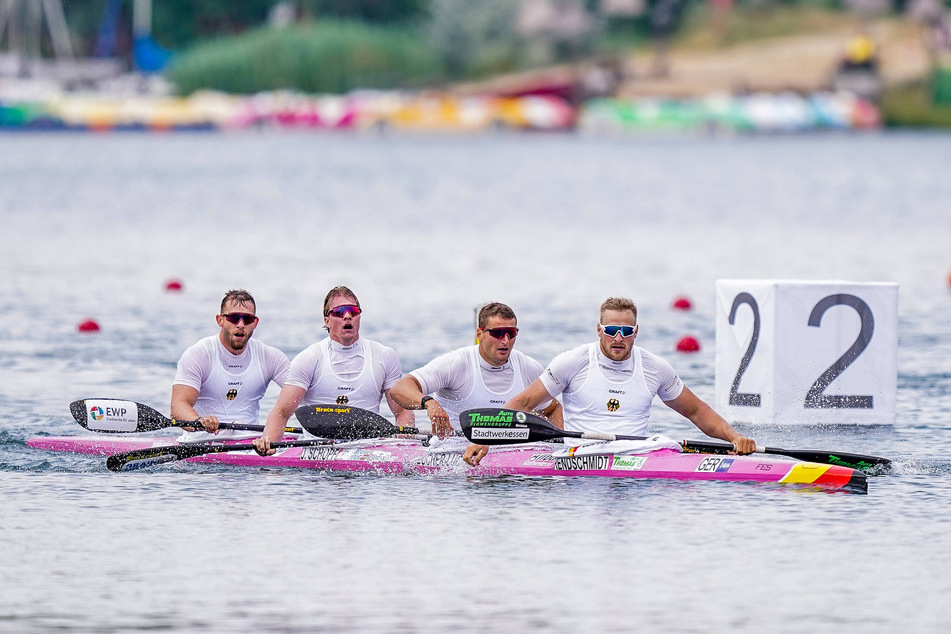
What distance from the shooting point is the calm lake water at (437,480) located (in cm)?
1042

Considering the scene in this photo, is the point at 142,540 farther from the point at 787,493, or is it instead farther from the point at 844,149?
the point at 844,149

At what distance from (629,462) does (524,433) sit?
0.88 metres

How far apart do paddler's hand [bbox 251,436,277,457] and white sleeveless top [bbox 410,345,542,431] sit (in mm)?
1281

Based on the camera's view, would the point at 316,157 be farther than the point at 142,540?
Yes

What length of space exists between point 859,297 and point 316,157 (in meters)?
82.7

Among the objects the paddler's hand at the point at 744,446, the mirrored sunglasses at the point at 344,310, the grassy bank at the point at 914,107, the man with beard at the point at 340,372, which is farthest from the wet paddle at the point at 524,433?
the grassy bank at the point at 914,107

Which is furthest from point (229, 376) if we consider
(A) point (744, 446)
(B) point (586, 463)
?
(A) point (744, 446)

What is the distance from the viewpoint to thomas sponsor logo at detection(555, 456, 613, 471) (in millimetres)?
13617

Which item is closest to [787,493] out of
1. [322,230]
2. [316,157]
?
[322,230]

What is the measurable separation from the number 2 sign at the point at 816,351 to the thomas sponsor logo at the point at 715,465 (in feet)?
8.39

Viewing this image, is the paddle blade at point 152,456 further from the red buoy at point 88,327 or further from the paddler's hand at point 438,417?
the red buoy at point 88,327

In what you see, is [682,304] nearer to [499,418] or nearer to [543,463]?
[543,463]

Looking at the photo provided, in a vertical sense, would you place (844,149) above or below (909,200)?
above

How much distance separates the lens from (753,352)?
1592cm
